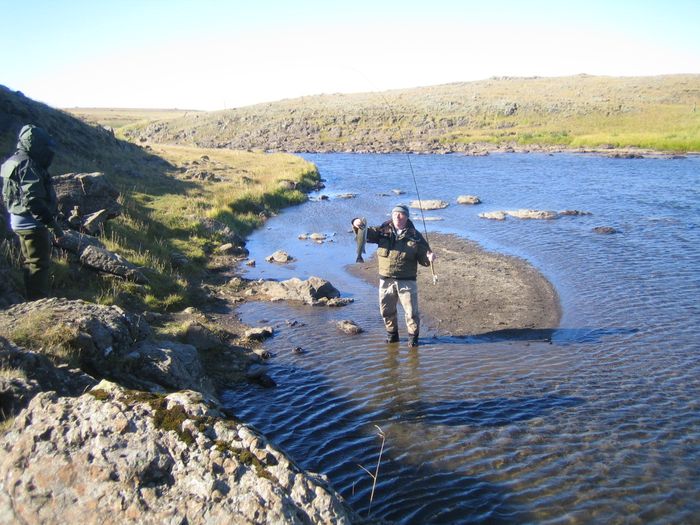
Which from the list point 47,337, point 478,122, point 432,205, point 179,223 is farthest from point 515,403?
point 478,122

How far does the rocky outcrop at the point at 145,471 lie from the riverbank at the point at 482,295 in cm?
748

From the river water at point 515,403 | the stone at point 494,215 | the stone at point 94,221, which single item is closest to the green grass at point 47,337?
the river water at point 515,403

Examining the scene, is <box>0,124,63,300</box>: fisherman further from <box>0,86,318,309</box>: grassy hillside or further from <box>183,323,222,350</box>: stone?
<box>183,323,222,350</box>: stone

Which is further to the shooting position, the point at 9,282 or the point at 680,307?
the point at 680,307

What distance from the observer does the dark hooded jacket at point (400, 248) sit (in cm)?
935

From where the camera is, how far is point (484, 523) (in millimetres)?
5211

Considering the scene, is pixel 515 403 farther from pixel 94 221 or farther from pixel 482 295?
pixel 94 221

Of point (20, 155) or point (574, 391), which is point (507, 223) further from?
point (20, 155)

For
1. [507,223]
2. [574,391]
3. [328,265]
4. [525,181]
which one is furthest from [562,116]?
[574,391]

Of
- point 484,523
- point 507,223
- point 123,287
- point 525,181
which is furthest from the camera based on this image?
point 525,181

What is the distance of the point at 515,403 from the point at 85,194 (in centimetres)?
1131

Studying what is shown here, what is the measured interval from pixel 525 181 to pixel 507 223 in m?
14.0

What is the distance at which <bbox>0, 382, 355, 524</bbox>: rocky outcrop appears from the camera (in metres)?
3.29

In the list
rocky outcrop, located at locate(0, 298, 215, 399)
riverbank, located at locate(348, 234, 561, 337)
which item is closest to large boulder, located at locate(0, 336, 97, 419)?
rocky outcrop, located at locate(0, 298, 215, 399)
